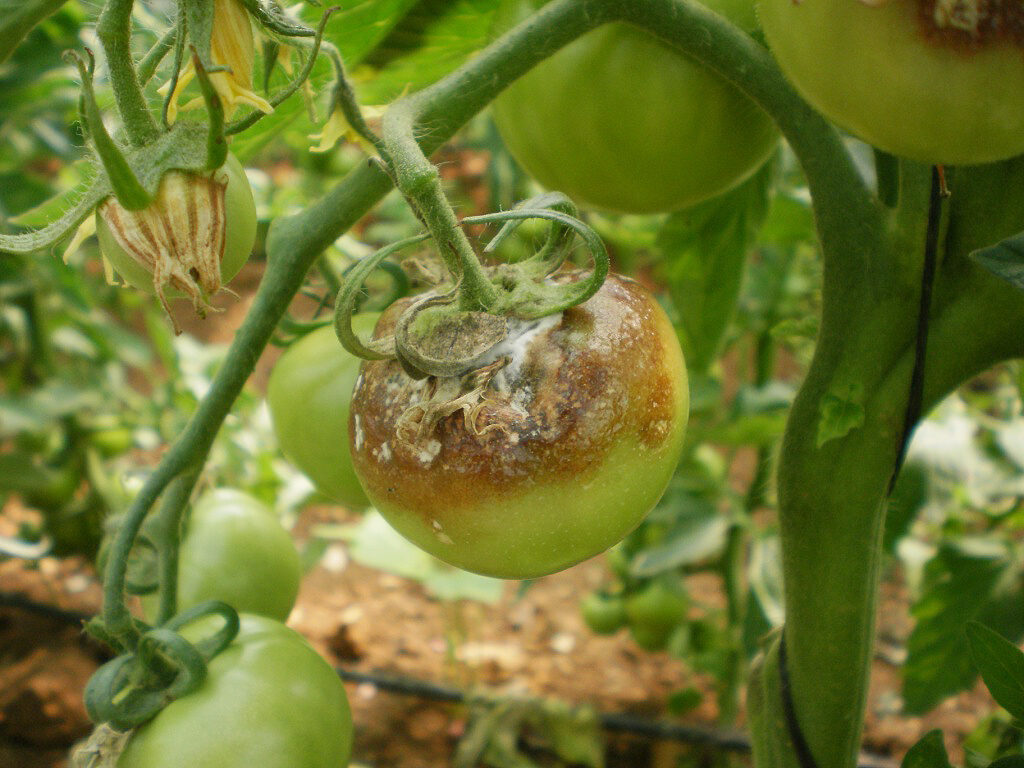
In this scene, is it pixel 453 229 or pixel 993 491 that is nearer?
pixel 453 229

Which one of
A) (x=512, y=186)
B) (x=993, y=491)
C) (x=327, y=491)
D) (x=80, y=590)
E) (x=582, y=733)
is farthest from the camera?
(x=80, y=590)

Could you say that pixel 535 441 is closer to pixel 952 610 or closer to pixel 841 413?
pixel 841 413

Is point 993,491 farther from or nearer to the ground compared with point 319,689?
nearer to the ground

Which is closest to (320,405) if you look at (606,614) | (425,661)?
(606,614)

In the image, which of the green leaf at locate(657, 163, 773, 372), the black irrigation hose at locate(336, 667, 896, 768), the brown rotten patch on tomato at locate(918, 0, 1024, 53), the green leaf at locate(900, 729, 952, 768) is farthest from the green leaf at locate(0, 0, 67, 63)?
the black irrigation hose at locate(336, 667, 896, 768)

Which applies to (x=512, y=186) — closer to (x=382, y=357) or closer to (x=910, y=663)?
(x=910, y=663)

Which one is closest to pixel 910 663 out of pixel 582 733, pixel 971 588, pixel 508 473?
pixel 971 588
